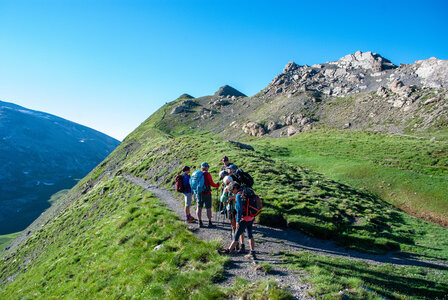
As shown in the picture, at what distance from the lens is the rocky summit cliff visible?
68631 millimetres

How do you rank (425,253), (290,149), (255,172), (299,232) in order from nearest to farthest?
(425,253)
(299,232)
(255,172)
(290,149)

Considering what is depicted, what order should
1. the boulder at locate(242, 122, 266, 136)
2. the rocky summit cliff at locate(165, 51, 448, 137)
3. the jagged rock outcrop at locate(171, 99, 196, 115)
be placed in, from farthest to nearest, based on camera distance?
the jagged rock outcrop at locate(171, 99, 196, 115)
the boulder at locate(242, 122, 266, 136)
the rocky summit cliff at locate(165, 51, 448, 137)

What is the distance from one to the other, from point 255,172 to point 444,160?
1221 inches

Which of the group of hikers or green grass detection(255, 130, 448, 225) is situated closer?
the group of hikers

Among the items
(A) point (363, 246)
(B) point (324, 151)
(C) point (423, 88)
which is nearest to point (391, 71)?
(C) point (423, 88)

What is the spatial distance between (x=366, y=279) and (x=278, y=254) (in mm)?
3580

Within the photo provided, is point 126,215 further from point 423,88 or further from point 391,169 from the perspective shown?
point 423,88

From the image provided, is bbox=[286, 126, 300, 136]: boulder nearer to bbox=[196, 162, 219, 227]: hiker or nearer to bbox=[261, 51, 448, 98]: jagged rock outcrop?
bbox=[261, 51, 448, 98]: jagged rock outcrop

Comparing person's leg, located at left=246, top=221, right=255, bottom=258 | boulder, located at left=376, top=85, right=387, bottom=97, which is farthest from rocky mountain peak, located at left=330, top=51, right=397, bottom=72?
person's leg, located at left=246, top=221, right=255, bottom=258

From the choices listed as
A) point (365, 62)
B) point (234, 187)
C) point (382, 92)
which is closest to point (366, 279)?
point (234, 187)

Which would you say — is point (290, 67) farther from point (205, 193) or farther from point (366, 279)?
point (366, 279)

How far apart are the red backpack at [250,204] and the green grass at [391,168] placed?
24.6 meters

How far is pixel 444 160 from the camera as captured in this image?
33594 millimetres

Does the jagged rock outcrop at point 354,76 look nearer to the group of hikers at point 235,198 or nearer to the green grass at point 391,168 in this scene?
the green grass at point 391,168
